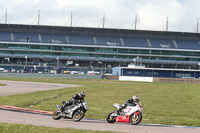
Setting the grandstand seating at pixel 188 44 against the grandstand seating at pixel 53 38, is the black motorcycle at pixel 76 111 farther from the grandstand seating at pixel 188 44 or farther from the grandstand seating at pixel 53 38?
the grandstand seating at pixel 188 44

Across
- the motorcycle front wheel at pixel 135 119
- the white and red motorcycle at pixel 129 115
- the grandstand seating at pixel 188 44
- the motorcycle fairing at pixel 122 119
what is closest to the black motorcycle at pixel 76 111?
the white and red motorcycle at pixel 129 115

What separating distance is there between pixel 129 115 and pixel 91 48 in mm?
110250

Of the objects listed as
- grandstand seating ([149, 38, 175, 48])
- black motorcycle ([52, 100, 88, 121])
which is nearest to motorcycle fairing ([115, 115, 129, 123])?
black motorcycle ([52, 100, 88, 121])

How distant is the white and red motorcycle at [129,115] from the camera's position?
1781 centimetres

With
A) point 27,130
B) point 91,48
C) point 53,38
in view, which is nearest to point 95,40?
point 91,48

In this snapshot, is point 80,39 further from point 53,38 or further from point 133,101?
point 133,101

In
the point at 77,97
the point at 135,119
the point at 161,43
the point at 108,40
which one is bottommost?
the point at 135,119

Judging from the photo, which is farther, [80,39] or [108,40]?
[108,40]

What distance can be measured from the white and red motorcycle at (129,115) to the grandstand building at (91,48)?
344 ft

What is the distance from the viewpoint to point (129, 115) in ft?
58.8

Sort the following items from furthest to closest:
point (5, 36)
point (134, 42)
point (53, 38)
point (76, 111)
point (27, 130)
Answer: point (134, 42) < point (53, 38) < point (5, 36) < point (76, 111) < point (27, 130)

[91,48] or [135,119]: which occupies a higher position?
[91,48]

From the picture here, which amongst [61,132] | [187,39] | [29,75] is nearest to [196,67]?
[187,39]

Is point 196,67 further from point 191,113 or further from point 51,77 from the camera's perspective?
point 191,113
